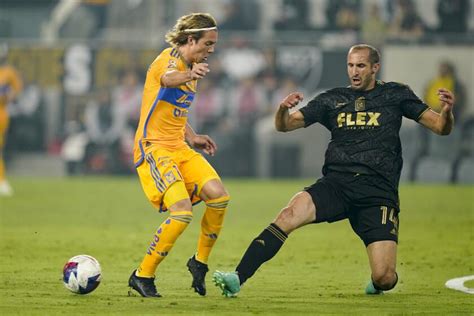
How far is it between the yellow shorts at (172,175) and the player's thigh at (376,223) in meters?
1.25

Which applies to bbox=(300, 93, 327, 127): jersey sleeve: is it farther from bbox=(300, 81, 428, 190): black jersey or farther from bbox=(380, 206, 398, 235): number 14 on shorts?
bbox=(380, 206, 398, 235): number 14 on shorts

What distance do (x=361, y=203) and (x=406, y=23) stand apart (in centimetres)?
1695

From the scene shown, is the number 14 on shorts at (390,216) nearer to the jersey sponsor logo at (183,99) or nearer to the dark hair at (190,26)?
the jersey sponsor logo at (183,99)

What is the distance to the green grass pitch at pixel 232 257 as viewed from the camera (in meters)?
8.71

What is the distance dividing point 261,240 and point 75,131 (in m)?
17.5

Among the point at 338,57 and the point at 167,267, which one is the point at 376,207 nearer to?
the point at 167,267

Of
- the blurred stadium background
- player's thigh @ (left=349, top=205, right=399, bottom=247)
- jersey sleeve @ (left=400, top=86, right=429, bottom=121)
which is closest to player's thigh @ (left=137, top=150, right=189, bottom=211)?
player's thigh @ (left=349, top=205, right=399, bottom=247)

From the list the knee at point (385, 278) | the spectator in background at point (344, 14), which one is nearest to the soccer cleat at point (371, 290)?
the knee at point (385, 278)

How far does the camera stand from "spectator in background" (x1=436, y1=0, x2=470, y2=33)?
25.6 m

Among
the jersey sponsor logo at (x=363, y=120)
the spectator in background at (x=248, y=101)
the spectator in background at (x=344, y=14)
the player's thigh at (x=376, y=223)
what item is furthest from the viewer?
the spectator in background at (x=344, y=14)

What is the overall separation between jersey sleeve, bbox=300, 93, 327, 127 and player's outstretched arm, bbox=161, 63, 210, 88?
3.72ft

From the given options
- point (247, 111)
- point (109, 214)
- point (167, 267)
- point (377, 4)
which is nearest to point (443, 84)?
point (377, 4)

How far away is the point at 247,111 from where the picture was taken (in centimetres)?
2580

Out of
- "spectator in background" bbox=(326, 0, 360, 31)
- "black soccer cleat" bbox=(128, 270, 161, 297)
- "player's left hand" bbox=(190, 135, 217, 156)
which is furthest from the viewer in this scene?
"spectator in background" bbox=(326, 0, 360, 31)
